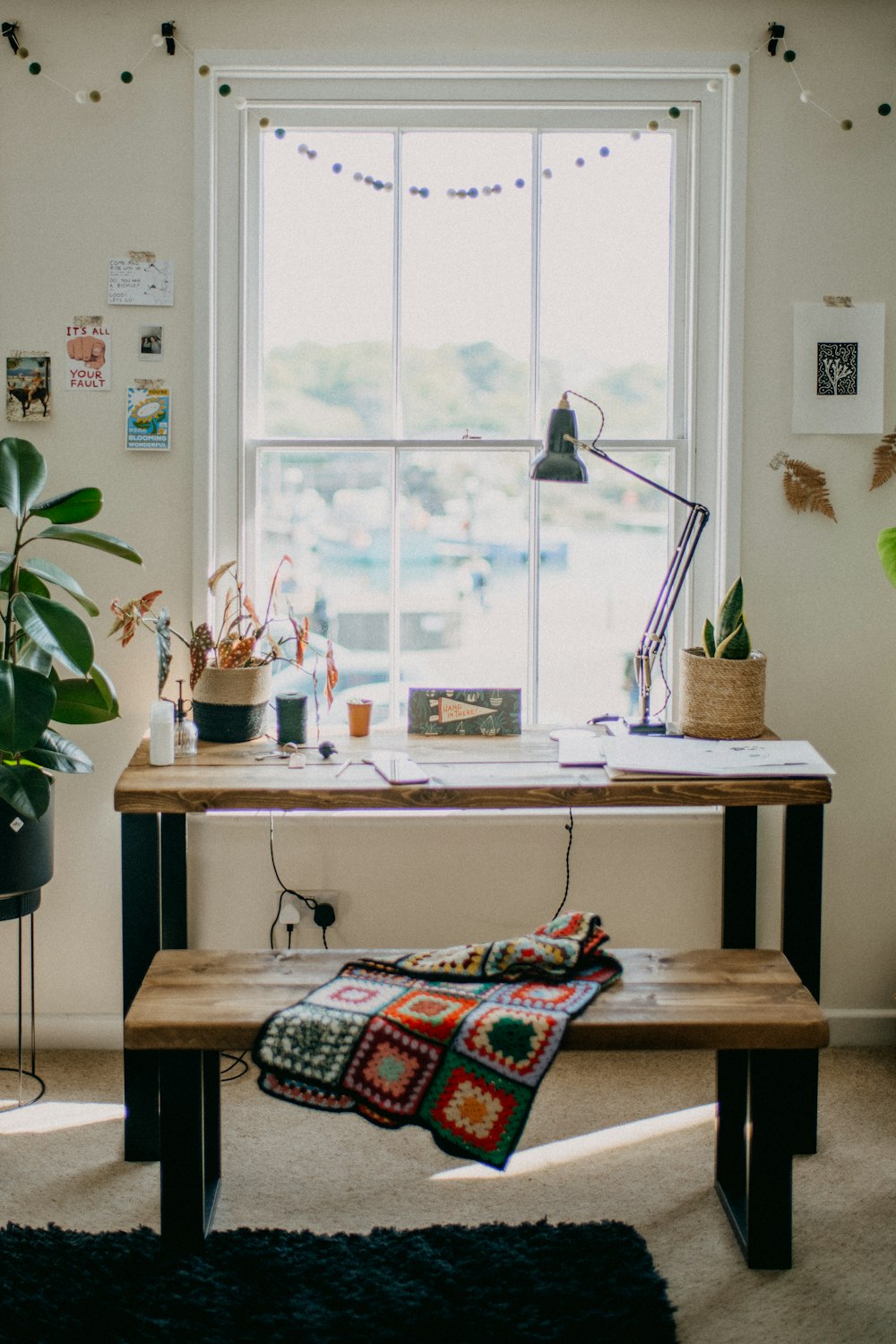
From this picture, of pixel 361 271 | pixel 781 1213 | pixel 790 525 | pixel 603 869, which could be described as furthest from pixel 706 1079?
pixel 361 271

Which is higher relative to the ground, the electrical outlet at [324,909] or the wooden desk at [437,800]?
the wooden desk at [437,800]

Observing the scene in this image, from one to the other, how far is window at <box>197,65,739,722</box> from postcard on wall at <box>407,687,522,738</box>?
212 mm

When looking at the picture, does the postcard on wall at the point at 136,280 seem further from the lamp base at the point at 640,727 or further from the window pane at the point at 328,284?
the lamp base at the point at 640,727

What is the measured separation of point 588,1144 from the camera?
2699 mm

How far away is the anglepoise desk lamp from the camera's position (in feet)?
9.25

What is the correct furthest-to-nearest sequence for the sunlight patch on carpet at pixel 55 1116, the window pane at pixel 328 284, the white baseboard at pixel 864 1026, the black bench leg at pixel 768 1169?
the white baseboard at pixel 864 1026, the window pane at pixel 328 284, the sunlight patch on carpet at pixel 55 1116, the black bench leg at pixel 768 1169

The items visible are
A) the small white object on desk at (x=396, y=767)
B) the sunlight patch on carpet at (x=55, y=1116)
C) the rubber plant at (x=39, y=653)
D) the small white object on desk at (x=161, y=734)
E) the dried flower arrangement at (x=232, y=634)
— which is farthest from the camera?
the dried flower arrangement at (x=232, y=634)

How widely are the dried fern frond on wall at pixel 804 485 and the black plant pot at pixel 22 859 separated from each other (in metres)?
1.90

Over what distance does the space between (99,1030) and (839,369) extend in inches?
98.0

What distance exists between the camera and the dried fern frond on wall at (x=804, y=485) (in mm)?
3055

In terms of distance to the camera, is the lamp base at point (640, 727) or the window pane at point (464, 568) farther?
the window pane at point (464, 568)

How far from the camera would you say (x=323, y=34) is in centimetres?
296

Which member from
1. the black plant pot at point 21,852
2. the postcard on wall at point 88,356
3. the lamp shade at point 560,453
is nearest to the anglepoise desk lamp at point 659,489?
the lamp shade at point 560,453

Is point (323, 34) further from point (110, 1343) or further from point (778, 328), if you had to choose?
point (110, 1343)
